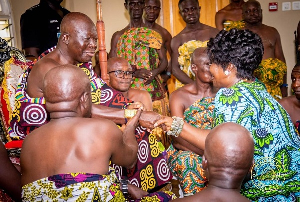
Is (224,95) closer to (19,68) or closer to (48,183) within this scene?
(48,183)

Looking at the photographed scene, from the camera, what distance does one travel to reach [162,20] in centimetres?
750

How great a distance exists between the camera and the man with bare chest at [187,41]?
5598mm

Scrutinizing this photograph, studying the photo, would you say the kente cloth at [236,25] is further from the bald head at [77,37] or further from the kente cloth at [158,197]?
the kente cloth at [158,197]

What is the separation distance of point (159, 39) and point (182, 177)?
274cm

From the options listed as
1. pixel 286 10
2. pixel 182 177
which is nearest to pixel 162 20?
pixel 286 10

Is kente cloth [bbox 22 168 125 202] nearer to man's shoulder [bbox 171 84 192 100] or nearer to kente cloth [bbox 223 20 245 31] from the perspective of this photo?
man's shoulder [bbox 171 84 192 100]

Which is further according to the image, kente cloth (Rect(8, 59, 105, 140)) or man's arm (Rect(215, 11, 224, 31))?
man's arm (Rect(215, 11, 224, 31))

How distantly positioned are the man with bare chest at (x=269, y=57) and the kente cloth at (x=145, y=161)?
274 cm

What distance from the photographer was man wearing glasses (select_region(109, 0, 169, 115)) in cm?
559

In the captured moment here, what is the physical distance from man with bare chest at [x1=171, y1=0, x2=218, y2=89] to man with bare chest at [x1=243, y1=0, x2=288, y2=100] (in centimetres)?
65

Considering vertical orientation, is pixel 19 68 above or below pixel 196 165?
above

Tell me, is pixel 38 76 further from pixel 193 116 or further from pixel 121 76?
pixel 193 116

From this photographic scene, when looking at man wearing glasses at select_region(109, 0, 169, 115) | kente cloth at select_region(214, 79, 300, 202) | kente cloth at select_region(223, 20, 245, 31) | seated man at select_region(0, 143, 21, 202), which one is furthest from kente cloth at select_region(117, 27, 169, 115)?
seated man at select_region(0, 143, 21, 202)

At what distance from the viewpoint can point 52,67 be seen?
3025 millimetres
